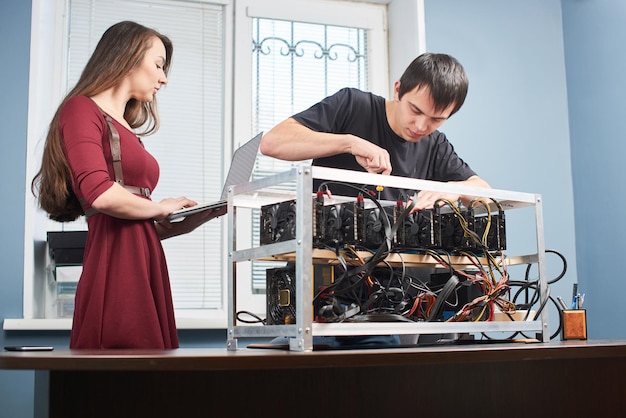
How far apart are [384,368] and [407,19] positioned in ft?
7.73

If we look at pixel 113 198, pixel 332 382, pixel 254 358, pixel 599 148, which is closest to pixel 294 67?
pixel 599 148

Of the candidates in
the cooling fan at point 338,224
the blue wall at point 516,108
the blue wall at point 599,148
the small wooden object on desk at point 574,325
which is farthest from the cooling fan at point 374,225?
the blue wall at point 599,148

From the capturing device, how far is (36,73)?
2.76m

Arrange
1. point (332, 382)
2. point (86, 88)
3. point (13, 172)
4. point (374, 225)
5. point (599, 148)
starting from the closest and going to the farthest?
point (332, 382) → point (374, 225) → point (86, 88) → point (13, 172) → point (599, 148)

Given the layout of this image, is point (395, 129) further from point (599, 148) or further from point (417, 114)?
point (599, 148)

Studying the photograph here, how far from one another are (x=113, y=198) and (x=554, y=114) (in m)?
2.47

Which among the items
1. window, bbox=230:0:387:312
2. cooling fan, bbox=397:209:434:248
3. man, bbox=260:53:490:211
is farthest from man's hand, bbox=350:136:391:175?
window, bbox=230:0:387:312

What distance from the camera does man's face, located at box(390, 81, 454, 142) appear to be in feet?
5.90

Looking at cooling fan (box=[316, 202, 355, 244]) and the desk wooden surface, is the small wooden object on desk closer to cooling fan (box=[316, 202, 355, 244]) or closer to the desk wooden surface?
the desk wooden surface

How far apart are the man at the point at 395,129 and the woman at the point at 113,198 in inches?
11.1

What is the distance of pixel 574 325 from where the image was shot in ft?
5.14

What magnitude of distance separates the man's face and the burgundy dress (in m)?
0.66

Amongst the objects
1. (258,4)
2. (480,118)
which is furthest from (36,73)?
(480,118)

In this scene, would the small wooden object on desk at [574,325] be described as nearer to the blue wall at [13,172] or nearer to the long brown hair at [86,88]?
the long brown hair at [86,88]
